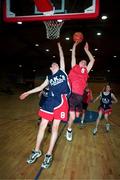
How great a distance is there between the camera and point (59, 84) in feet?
18.0

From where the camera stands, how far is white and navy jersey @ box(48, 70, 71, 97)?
18.0 feet

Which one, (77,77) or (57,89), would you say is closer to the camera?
(57,89)

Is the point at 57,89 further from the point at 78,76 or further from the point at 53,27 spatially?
the point at 53,27

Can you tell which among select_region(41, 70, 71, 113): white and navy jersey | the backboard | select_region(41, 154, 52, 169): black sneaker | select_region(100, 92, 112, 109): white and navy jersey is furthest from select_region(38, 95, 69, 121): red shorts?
select_region(100, 92, 112, 109): white and navy jersey

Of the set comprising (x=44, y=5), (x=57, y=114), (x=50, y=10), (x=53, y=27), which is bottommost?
(x=57, y=114)

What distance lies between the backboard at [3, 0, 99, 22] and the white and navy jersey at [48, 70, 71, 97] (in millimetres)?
3141

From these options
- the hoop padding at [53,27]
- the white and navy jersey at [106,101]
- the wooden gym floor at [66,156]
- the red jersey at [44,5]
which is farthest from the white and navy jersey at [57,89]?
the white and navy jersey at [106,101]

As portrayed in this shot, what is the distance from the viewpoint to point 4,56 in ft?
88.8

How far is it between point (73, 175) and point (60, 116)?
120 cm

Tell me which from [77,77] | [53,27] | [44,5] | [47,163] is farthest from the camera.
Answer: [53,27]

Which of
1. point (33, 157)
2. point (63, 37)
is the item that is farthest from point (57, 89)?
point (63, 37)

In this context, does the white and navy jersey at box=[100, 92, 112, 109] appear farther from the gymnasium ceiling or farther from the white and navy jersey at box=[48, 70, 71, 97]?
the gymnasium ceiling

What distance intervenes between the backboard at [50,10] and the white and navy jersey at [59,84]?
3.14 m

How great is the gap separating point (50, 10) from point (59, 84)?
3.65 meters
